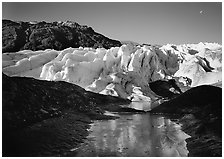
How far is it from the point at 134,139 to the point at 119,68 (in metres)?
44.0

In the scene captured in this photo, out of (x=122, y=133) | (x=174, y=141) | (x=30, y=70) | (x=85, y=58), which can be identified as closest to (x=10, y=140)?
(x=122, y=133)

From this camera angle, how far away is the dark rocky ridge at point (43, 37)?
84.1m

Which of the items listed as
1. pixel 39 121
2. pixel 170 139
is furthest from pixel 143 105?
pixel 39 121

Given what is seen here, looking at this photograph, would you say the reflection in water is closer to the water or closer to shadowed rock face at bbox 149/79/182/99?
the water

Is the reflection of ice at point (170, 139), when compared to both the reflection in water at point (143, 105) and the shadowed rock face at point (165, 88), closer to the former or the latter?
the reflection in water at point (143, 105)

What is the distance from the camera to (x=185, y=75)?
75.3m

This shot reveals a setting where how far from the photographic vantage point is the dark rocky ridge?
84125 mm

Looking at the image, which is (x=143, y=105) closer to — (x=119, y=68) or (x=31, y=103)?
(x=119, y=68)

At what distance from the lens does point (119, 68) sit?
6781 centimetres

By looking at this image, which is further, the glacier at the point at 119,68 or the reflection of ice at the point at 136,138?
the glacier at the point at 119,68

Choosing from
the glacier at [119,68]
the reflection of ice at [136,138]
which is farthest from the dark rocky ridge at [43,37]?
the reflection of ice at [136,138]

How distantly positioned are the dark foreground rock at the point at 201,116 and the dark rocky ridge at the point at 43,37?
5194 cm

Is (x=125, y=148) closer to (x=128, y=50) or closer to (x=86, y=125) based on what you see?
(x=86, y=125)

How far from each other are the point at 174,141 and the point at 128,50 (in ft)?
163
